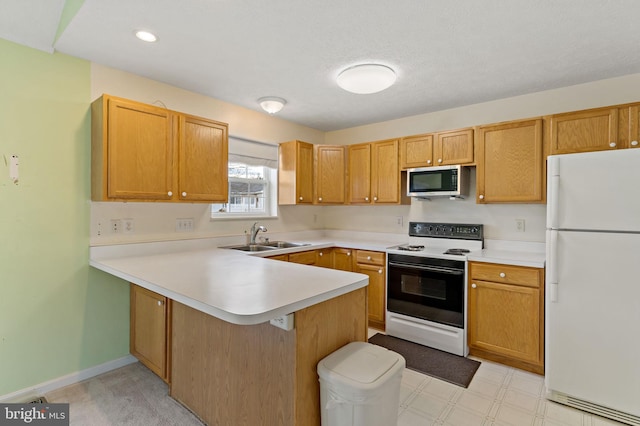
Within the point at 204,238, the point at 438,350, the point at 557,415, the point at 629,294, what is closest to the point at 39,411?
the point at 204,238

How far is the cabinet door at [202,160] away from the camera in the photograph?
267cm

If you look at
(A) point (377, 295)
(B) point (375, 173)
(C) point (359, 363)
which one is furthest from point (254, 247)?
(C) point (359, 363)

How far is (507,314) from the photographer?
261 centimetres

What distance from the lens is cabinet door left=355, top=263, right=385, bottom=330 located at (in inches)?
133

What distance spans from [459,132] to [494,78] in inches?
23.4

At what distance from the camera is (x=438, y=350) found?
9.57 feet

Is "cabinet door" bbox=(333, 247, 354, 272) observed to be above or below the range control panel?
below

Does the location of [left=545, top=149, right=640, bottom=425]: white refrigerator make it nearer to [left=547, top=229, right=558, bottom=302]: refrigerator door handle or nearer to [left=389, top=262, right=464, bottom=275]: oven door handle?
[left=547, top=229, right=558, bottom=302]: refrigerator door handle

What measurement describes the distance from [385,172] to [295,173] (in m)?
1.10

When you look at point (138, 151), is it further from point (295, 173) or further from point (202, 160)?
point (295, 173)

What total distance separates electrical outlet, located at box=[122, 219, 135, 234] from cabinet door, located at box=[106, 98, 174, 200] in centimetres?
39

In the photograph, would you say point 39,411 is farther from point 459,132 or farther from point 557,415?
point 459,132

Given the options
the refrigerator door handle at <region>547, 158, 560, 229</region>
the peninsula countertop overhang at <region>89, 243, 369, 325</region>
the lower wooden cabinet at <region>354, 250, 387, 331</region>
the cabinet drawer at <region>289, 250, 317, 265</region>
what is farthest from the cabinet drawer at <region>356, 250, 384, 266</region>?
the refrigerator door handle at <region>547, 158, 560, 229</region>

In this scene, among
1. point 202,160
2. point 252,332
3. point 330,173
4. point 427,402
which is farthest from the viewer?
point 330,173
